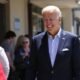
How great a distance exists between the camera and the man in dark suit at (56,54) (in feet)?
14.1

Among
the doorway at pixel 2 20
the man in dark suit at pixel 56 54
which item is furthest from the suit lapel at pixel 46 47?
the doorway at pixel 2 20

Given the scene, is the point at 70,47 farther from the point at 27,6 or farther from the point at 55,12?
the point at 27,6

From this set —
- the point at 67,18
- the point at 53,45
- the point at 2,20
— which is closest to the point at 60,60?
the point at 53,45

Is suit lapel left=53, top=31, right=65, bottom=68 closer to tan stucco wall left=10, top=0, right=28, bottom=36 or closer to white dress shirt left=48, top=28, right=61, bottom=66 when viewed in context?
white dress shirt left=48, top=28, right=61, bottom=66

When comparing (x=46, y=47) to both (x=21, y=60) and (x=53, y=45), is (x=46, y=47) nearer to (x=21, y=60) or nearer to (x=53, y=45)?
(x=53, y=45)

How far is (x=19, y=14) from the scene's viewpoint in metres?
11.9

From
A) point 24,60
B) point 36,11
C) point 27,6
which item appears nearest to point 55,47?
point 24,60

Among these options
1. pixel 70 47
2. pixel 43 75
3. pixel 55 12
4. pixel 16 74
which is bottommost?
pixel 16 74

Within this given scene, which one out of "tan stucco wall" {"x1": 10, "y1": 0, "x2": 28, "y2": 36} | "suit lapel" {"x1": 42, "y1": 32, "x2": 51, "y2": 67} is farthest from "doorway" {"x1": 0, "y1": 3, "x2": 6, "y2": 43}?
"suit lapel" {"x1": 42, "y1": 32, "x2": 51, "y2": 67}

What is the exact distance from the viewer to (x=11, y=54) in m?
8.77

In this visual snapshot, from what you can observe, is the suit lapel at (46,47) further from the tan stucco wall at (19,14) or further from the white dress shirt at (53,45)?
the tan stucco wall at (19,14)

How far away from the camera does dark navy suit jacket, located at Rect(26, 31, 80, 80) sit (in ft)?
14.2

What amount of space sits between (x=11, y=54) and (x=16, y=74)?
1.70 feet

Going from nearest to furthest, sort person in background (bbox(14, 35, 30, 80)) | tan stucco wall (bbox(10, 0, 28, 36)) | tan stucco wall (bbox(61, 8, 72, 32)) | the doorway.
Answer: person in background (bbox(14, 35, 30, 80)) < the doorway < tan stucco wall (bbox(10, 0, 28, 36)) < tan stucco wall (bbox(61, 8, 72, 32))
